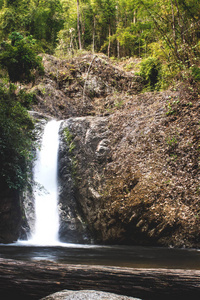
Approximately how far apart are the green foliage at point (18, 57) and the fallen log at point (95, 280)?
1032 centimetres

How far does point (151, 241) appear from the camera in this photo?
24.6ft

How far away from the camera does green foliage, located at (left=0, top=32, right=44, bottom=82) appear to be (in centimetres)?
1104

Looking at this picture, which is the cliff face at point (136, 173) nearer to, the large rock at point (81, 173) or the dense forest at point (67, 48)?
the large rock at point (81, 173)

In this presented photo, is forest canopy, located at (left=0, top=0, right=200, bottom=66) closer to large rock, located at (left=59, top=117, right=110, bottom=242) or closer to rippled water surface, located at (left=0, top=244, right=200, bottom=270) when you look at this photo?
large rock, located at (left=59, top=117, right=110, bottom=242)

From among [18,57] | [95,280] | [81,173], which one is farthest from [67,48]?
[95,280]

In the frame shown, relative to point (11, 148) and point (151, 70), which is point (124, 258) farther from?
point (151, 70)

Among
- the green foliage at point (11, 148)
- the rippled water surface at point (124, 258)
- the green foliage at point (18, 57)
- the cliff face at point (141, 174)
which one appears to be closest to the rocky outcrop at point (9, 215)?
the green foliage at point (11, 148)

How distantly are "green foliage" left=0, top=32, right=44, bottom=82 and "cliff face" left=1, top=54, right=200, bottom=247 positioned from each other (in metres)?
3.40

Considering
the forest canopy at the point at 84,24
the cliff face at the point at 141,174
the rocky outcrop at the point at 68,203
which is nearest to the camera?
the cliff face at the point at 141,174

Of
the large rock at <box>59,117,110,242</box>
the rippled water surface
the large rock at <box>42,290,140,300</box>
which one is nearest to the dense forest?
the large rock at <box>59,117,110,242</box>

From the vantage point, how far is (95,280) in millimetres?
2658

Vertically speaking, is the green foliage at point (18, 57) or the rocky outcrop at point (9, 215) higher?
the green foliage at point (18, 57)

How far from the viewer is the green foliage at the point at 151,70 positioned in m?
16.8

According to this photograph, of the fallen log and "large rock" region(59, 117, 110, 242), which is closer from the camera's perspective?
the fallen log
